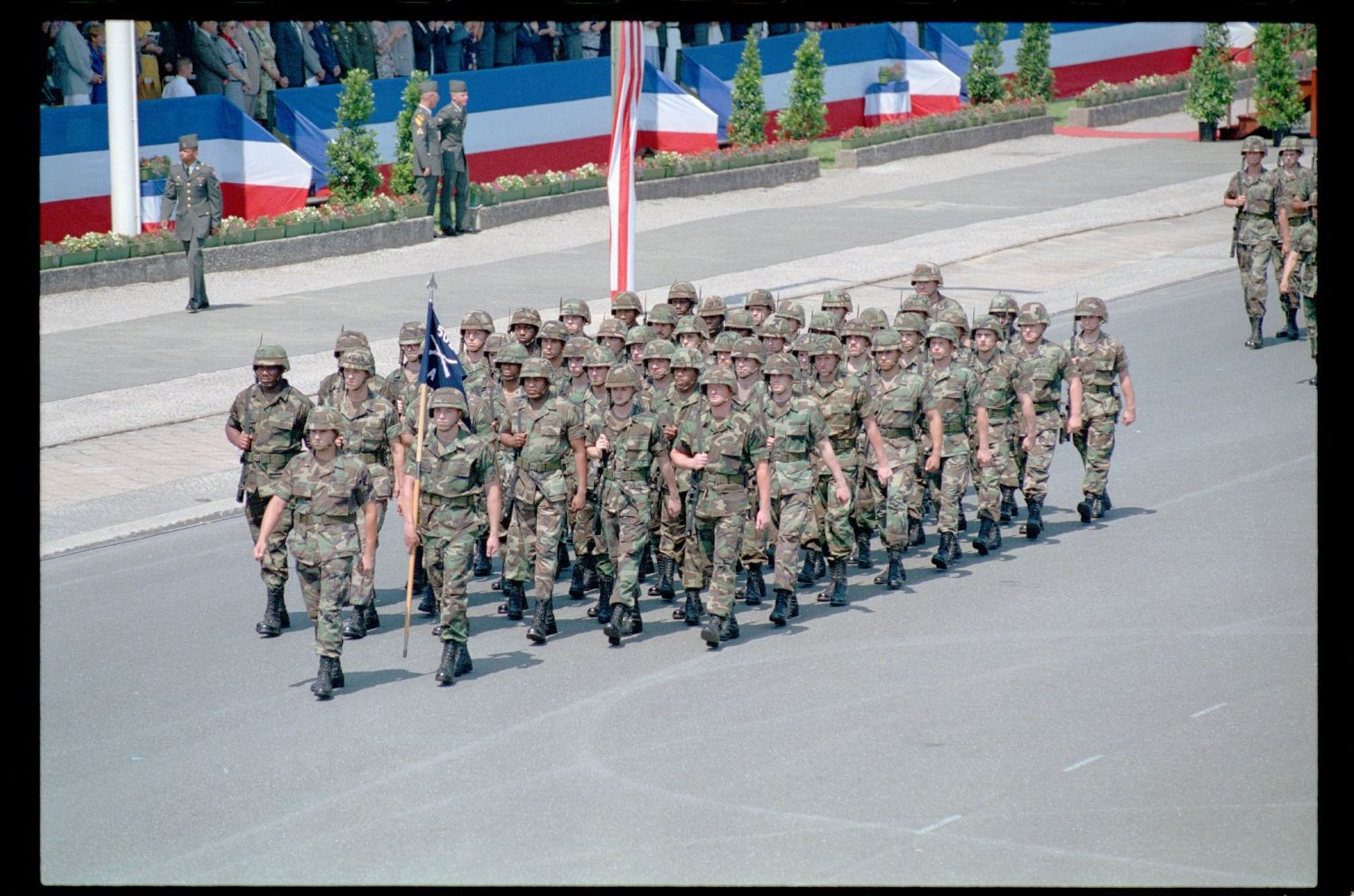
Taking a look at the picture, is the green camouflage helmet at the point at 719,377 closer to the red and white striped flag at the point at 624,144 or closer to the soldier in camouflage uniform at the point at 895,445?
the soldier in camouflage uniform at the point at 895,445

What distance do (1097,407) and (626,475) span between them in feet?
15.1

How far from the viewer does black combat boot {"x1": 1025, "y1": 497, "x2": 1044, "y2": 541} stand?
1501 centimetres

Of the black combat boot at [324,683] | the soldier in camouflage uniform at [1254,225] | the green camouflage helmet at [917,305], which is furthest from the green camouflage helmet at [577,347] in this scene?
the soldier in camouflage uniform at [1254,225]

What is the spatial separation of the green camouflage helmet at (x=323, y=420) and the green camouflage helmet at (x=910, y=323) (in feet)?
15.6

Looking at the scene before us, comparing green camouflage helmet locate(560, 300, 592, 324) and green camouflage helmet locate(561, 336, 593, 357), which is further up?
green camouflage helmet locate(560, 300, 592, 324)

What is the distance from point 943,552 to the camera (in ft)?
46.7

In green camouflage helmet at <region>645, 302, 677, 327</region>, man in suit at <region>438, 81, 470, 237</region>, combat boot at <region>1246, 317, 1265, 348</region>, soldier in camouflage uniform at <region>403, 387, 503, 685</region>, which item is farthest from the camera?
man in suit at <region>438, 81, 470, 237</region>

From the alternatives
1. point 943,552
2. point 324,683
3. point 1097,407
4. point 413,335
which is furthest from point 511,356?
point 1097,407

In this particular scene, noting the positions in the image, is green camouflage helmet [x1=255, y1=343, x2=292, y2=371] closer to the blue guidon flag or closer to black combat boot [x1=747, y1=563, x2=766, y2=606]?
the blue guidon flag

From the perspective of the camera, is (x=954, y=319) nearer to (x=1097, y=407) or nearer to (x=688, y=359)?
(x=1097, y=407)

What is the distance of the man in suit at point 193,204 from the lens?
869 inches

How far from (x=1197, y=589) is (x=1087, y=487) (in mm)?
2162

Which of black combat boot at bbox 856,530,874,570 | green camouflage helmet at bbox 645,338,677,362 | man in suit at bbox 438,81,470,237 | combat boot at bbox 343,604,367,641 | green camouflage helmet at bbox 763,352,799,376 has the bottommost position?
combat boot at bbox 343,604,367,641

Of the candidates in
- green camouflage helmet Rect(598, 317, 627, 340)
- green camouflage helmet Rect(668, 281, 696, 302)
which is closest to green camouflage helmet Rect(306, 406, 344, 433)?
green camouflage helmet Rect(598, 317, 627, 340)
